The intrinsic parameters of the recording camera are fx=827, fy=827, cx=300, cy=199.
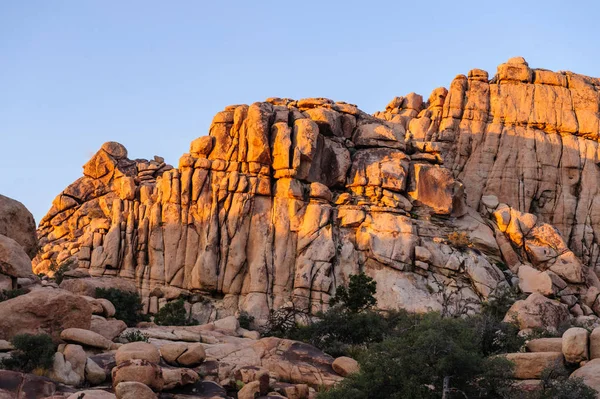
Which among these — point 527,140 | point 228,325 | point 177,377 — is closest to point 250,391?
point 177,377

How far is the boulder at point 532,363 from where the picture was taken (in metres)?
31.9

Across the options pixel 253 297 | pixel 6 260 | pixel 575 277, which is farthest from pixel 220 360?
pixel 575 277

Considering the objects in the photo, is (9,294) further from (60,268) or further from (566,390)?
(566,390)

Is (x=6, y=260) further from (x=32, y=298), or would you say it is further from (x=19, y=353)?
(x=19, y=353)

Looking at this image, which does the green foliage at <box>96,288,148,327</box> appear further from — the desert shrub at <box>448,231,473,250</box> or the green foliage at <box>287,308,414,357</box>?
the desert shrub at <box>448,231,473,250</box>

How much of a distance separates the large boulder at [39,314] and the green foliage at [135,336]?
14.1 feet

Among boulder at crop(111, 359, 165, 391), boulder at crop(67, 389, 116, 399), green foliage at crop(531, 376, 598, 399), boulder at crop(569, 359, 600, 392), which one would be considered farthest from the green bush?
boulder at crop(67, 389, 116, 399)

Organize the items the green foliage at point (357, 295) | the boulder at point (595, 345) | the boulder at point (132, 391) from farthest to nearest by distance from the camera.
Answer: the green foliage at point (357, 295) → the boulder at point (595, 345) → the boulder at point (132, 391)

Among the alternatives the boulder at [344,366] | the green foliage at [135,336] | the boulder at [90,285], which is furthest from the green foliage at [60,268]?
the boulder at [344,366]

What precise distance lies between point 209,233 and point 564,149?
1556 inches

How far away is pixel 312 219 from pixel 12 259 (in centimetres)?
2814

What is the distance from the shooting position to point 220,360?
3909 cm

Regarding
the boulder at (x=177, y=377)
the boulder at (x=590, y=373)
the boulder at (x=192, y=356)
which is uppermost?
the boulder at (x=590, y=373)

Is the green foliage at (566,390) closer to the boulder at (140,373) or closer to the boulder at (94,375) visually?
the boulder at (140,373)
